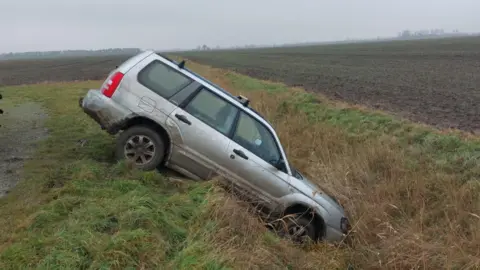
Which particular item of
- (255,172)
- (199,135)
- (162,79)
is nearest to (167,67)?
(162,79)

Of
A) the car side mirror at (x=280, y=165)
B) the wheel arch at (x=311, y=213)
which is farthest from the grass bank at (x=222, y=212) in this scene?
the car side mirror at (x=280, y=165)

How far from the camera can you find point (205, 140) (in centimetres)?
671

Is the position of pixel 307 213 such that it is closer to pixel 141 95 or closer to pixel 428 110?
pixel 141 95

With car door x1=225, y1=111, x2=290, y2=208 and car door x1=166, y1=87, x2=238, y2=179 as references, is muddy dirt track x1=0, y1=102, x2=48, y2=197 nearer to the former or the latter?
car door x1=166, y1=87, x2=238, y2=179

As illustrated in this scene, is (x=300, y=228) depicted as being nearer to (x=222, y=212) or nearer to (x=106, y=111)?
(x=222, y=212)

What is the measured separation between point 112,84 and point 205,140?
167 cm

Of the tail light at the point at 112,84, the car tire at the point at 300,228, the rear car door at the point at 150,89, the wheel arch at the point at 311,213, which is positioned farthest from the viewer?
the tail light at the point at 112,84

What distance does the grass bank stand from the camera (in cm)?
421

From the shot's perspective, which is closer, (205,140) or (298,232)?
(298,232)

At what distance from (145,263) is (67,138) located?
20.8 ft

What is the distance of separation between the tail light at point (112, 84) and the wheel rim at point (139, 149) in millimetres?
762

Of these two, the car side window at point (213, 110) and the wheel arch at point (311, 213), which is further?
the car side window at point (213, 110)

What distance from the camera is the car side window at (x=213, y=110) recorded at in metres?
6.86

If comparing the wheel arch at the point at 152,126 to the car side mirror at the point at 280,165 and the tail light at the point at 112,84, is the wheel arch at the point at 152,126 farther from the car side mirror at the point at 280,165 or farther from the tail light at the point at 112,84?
the car side mirror at the point at 280,165
